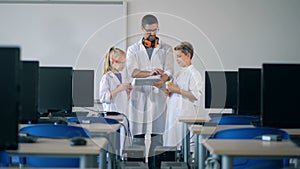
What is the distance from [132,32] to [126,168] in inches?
123

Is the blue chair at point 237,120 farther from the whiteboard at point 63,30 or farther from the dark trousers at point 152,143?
the whiteboard at point 63,30

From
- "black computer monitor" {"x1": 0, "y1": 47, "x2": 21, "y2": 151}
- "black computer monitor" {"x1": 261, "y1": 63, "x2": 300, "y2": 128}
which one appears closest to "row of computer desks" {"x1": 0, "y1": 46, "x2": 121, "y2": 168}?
"black computer monitor" {"x1": 0, "y1": 47, "x2": 21, "y2": 151}

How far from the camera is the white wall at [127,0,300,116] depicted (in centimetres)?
704

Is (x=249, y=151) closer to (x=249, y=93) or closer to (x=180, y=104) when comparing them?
(x=249, y=93)

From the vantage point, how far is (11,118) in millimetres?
1989

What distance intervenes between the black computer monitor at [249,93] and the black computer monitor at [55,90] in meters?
1.54

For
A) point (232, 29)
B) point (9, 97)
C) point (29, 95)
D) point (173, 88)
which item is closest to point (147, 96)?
point (173, 88)

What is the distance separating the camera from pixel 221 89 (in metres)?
5.54

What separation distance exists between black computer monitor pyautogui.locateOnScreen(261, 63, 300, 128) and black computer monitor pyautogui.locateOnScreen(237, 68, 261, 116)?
1.17 metres

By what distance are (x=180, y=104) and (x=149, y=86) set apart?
2.26ft

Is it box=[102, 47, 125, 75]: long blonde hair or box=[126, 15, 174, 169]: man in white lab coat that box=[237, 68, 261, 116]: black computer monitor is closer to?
box=[126, 15, 174, 169]: man in white lab coat

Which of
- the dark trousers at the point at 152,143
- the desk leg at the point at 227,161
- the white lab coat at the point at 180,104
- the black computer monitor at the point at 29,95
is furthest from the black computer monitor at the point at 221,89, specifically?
the desk leg at the point at 227,161

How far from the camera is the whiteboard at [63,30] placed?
6902 millimetres

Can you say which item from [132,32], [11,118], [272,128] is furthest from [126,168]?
[132,32]
